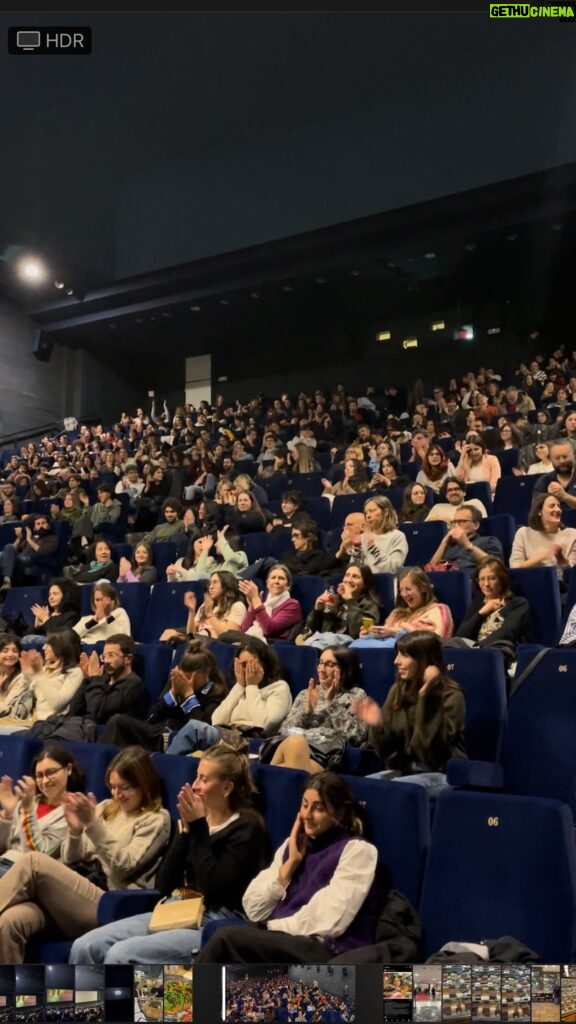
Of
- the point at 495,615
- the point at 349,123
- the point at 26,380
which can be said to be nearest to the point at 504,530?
the point at 495,615

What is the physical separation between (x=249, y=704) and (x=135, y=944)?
871 mm

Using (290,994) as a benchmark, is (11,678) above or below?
above

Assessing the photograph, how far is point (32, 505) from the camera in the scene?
627 centimetres

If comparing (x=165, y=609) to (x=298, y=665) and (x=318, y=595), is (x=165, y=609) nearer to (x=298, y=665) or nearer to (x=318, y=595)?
(x=318, y=595)

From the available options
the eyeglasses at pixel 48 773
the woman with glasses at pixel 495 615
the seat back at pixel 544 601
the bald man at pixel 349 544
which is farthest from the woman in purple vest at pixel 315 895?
the bald man at pixel 349 544

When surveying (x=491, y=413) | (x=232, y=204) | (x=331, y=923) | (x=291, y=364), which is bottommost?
(x=331, y=923)

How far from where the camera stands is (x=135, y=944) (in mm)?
1705

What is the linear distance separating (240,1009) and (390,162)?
6.63 m

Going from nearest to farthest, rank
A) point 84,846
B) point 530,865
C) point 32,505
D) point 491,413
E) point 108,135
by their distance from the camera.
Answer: point 530,865 < point 84,846 < point 491,413 < point 32,505 < point 108,135

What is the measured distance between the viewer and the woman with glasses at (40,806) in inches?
85.2

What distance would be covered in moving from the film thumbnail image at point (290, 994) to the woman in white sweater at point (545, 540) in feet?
5.00

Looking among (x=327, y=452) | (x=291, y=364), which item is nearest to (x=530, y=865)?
(x=327, y=452)

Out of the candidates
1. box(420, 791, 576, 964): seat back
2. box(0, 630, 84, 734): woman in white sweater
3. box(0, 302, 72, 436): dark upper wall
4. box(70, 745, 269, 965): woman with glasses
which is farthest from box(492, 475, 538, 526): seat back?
box(0, 302, 72, 436): dark upper wall

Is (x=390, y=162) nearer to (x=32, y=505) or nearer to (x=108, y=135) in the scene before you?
(x=108, y=135)
